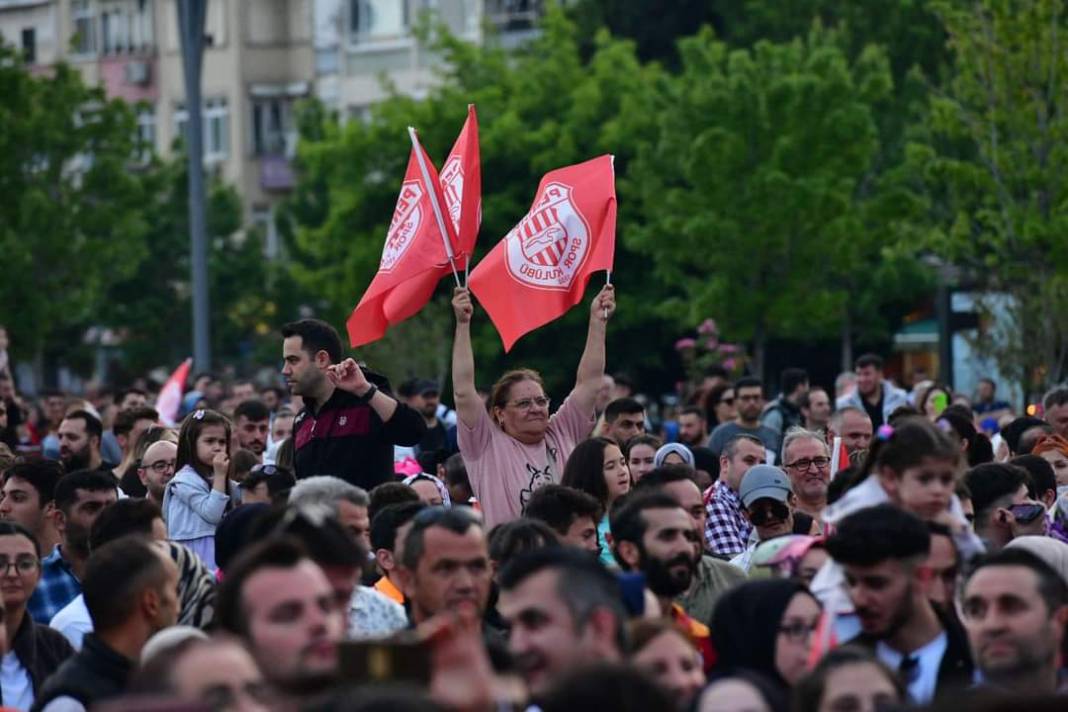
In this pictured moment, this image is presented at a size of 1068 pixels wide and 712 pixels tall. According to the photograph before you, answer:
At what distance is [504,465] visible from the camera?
36.6 ft

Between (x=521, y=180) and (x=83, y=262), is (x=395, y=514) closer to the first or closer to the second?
(x=83, y=262)

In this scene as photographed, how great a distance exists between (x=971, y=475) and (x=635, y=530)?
9.40ft

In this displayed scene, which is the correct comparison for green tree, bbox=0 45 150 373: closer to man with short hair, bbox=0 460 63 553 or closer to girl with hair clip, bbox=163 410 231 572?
girl with hair clip, bbox=163 410 231 572

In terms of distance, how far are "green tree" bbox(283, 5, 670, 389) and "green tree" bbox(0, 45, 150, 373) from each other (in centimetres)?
527

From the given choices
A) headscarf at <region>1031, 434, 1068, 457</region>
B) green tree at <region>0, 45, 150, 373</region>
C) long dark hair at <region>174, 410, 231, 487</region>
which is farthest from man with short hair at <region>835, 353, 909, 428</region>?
green tree at <region>0, 45, 150, 373</region>

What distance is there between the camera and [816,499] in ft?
39.6

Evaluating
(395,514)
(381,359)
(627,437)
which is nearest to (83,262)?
(381,359)

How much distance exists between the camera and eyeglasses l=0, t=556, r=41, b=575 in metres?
8.91

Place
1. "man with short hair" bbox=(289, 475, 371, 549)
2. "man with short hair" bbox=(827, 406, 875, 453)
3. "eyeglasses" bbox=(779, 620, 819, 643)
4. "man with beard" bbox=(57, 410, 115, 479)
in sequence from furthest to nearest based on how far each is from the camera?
1. "man with beard" bbox=(57, 410, 115, 479)
2. "man with short hair" bbox=(827, 406, 875, 453)
3. "man with short hair" bbox=(289, 475, 371, 549)
4. "eyeglasses" bbox=(779, 620, 819, 643)

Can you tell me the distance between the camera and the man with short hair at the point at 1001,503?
10.5 metres

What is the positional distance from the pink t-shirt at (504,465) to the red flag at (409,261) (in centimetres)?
197

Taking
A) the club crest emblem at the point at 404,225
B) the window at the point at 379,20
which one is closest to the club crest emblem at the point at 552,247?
the club crest emblem at the point at 404,225

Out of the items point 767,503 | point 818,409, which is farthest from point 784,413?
point 767,503

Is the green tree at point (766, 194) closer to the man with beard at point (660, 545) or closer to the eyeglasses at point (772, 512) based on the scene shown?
the eyeglasses at point (772, 512)
